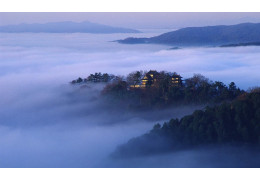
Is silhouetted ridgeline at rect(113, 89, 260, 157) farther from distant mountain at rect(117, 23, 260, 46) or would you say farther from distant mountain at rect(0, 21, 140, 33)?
distant mountain at rect(0, 21, 140, 33)

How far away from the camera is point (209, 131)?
484 cm

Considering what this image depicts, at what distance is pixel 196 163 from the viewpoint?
4668mm

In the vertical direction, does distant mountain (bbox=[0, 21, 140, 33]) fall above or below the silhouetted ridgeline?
above

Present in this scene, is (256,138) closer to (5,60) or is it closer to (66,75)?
(66,75)

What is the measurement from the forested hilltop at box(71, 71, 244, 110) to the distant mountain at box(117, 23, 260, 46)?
86 centimetres

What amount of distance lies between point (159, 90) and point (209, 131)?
1331mm

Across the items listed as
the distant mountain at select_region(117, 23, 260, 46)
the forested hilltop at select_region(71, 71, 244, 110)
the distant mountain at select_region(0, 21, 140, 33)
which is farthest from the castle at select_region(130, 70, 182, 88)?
the distant mountain at select_region(0, 21, 140, 33)

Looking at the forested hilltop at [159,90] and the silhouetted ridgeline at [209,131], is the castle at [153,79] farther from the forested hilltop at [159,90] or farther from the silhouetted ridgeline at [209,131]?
the silhouetted ridgeline at [209,131]

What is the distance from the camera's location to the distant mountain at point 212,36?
5.90 metres

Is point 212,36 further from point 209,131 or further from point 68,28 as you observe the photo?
point 68,28

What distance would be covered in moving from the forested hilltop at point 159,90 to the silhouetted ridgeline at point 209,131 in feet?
1.62

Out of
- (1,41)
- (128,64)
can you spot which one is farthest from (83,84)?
(1,41)

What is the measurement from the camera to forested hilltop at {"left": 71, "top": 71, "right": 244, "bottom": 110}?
544 centimetres

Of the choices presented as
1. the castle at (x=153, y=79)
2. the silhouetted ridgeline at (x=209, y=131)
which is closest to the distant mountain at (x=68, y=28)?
the castle at (x=153, y=79)
